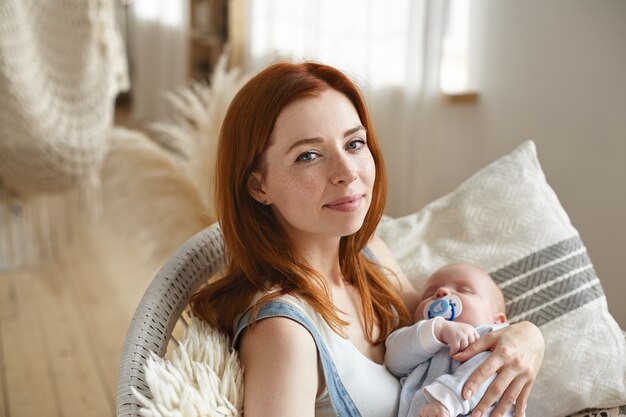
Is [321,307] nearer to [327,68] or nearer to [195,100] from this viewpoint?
[327,68]

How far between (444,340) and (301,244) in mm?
288

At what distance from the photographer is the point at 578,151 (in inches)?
74.4

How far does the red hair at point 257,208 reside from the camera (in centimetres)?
107

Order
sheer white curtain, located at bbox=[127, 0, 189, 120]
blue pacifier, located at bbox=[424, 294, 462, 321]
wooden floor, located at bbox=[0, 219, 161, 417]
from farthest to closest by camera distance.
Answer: sheer white curtain, located at bbox=[127, 0, 189, 120]
wooden floor, located at bbox=[0, 219, 161, 417]
blue pacifier, located at bbox=[424, 294, 462, 321]

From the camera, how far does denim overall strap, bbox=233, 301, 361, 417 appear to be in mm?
1037

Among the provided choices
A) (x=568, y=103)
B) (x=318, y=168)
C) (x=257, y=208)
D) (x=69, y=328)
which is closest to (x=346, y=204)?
(x=318, y=168)

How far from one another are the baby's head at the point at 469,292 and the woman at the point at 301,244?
0.11 metres

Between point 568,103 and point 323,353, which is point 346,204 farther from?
point 568,103

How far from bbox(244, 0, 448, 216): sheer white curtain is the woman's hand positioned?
1231 millimetres

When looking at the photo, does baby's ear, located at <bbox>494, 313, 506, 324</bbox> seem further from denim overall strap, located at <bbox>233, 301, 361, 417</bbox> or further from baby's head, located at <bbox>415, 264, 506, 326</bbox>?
denim overall strap, located at <bbox>233, 301, 361, 417</bbox>

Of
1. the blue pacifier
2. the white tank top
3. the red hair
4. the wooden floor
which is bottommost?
the wooden floor

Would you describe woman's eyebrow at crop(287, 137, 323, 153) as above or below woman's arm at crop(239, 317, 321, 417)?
above

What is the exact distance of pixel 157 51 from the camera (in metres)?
5.52

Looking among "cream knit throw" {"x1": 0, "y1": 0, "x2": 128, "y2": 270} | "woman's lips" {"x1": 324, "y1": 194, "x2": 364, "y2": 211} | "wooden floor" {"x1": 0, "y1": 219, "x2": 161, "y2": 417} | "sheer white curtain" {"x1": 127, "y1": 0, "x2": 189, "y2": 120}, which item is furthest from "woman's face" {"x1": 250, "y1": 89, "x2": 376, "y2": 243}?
"sheer white curtain" {"x1": 127, "y1": 0, "x2": 189, "y2": 120}
